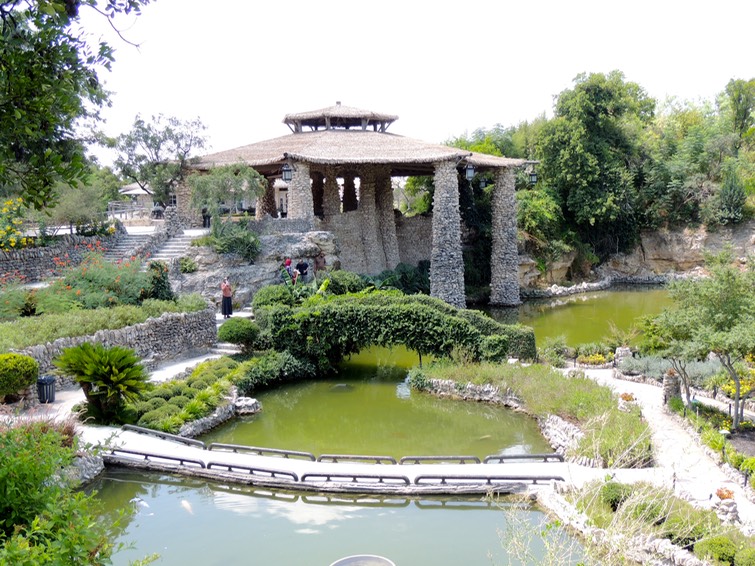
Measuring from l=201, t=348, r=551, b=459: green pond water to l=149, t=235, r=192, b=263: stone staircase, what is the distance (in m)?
8.33

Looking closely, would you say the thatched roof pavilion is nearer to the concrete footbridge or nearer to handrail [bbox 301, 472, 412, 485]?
the concrete footbridge

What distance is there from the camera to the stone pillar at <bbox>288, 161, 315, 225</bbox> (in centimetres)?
2639

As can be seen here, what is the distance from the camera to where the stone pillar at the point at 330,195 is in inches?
1183

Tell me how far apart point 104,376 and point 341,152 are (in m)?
15.9

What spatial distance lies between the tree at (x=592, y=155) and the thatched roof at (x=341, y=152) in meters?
8.67

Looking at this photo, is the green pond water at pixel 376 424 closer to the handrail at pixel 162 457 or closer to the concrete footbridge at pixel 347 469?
the concrete footbridge at pixel 347 469

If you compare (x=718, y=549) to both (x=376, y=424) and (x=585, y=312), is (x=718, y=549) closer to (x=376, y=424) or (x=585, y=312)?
(x=376, y=424)

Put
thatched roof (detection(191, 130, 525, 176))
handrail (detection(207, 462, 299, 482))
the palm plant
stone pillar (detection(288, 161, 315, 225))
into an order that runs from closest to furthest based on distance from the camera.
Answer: handrail (detection(207, 462, 299, 482)) < the palm plant < thatched roof (detection(191, 130, 525, 176)) < stone pillar (detection(288, 161, 315, 225))

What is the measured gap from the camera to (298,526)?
10.1 meters

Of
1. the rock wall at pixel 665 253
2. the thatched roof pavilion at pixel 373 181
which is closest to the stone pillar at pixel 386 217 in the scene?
the thatched roof pavilion at pixel 373 181

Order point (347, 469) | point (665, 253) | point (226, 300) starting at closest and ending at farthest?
1. point (347, 469)
2. point (226, 300)
3. point (665, 253)

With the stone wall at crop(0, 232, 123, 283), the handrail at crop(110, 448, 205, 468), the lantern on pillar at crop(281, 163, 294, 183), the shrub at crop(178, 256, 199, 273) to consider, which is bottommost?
the handrail at crop(110, 448, 205, 468)

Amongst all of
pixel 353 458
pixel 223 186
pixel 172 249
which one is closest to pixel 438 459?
pixel 353 458

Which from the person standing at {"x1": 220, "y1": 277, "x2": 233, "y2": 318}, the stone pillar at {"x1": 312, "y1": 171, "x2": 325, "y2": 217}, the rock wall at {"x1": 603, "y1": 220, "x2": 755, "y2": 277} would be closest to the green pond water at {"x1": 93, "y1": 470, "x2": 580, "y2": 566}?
the person standing at {"x1": 220, "y1": 277, "x2": 233, "y2": 318}
